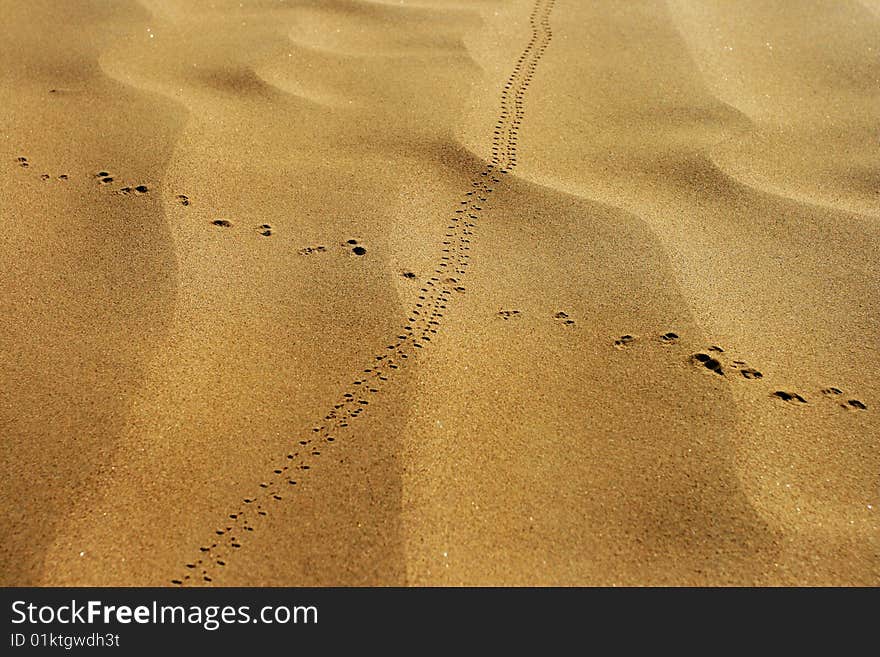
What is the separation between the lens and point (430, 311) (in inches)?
80.7

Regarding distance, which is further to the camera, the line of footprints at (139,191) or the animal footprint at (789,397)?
the line of footprints at (139,191)

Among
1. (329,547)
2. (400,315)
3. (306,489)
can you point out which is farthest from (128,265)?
(329,547)

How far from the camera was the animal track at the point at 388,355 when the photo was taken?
5.10ft

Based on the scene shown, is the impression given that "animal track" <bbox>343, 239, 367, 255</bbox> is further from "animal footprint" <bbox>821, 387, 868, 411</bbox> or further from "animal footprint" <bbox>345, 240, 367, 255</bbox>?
"animal footprint" <bbox>821, 387, 868, 411</bbox>

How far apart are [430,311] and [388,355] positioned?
0.63 feet

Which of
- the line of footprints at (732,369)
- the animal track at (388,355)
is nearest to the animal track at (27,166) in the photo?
the animal track at (388,355)

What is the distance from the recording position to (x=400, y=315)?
203cm

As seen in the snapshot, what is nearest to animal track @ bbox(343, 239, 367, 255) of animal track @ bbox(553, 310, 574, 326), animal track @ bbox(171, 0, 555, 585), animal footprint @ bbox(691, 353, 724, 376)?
animal track @ bbox(171, 0, 555, 585)

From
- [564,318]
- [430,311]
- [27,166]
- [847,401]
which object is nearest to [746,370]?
[847,401]

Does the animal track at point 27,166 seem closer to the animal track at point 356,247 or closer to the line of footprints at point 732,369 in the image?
the animal track at point 356,247

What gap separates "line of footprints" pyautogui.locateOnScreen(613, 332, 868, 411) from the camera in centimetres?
186

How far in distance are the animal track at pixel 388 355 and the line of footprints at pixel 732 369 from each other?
1.49 ft

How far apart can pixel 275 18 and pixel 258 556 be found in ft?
8.30
